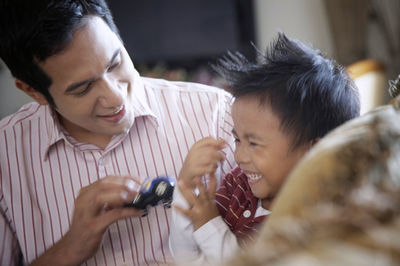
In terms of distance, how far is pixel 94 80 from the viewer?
3.19ft

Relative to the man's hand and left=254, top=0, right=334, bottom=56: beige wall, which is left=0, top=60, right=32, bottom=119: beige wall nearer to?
left=254, top=0, right=334, bottom=56: beige wall

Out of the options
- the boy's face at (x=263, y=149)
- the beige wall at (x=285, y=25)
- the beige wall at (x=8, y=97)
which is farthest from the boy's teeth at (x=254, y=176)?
the beige wall at (x=8, y=97)

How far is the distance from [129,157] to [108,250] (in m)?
0.23

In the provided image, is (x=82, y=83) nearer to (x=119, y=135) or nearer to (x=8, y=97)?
(x=119, y=135)

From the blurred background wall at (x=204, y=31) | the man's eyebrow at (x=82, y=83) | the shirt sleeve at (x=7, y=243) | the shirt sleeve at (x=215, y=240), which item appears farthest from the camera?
the blurred background wall at (x=204, y=31)

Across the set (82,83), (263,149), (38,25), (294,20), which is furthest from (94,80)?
(294,20)

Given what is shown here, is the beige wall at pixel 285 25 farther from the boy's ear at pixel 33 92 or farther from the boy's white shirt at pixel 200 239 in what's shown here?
the boy's white shirt at pixel 200 239

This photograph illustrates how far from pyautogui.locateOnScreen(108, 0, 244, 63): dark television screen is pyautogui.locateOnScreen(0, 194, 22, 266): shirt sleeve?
8.30 feet

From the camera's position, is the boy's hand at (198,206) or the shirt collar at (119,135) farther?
the shirt collar at (119,135)

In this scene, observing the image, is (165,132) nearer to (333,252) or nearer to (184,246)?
(184,246)

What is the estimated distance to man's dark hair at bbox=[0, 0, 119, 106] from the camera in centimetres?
93

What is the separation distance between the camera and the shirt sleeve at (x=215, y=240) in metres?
0.86

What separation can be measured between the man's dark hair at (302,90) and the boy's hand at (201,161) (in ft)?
0.41

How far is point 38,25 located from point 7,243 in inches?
21.2
